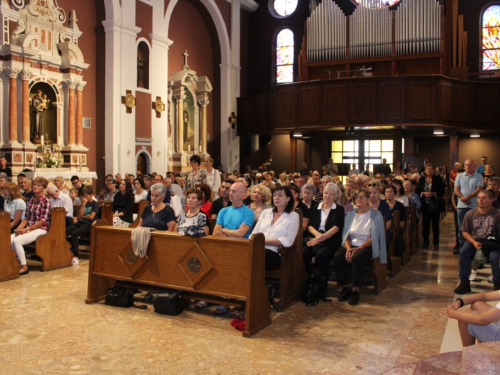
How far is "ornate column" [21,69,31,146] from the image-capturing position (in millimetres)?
11875

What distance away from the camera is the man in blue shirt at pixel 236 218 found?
5.37 m

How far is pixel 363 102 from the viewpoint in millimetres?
15805

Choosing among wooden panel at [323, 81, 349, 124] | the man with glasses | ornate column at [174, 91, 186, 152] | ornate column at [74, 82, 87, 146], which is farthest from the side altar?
wooden panel at [323, 81, 349, 124]

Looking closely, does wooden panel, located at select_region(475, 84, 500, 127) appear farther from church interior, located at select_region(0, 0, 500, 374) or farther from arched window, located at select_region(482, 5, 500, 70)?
arched window, located at select_region(482, 5, 500, 70)

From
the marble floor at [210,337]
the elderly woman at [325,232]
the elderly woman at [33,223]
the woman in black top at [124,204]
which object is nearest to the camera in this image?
the marble floor at [210,337]

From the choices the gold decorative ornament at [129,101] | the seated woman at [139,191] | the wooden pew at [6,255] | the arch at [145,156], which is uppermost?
the gold decorative ornament at [129,101]

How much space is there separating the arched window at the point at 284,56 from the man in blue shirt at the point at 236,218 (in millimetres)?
16348

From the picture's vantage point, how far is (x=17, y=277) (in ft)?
21.6

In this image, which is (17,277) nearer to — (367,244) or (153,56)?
(367,244)

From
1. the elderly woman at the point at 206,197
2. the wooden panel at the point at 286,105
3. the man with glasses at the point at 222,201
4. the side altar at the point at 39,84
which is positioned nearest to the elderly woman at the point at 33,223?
the elderly woman at the point at 206,197

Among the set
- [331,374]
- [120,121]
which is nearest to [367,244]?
[331,374]

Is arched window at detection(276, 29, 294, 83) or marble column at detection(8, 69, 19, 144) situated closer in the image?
marble column at detection(8, 69, 19, 144)

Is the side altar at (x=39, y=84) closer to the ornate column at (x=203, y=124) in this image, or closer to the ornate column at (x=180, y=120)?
the ornate column at (x=180, y=120)

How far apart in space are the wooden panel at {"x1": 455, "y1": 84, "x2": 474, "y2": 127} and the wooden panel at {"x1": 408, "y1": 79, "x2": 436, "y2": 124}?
3.65 feet
